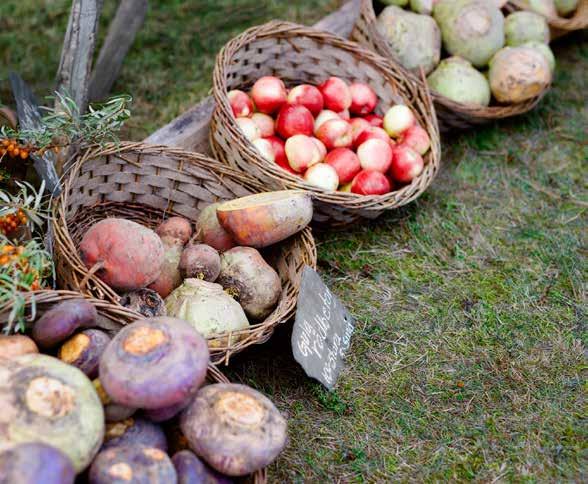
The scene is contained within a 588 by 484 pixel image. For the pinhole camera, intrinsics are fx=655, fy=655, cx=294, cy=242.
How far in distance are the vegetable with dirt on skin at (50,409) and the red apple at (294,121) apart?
1.70m

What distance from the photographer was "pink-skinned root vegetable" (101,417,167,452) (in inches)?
62.2

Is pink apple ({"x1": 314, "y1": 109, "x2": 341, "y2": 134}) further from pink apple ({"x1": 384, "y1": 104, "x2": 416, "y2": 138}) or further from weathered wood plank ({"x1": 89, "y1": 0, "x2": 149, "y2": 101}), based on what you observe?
weathered wood plank ({"x1": 89, "y1": 0, "x2": 149, "y2": 101})

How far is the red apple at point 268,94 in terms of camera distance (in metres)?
3.05

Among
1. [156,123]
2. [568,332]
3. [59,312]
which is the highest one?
[59,312]

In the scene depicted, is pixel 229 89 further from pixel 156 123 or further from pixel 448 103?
pixel 448 103

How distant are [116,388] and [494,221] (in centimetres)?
225

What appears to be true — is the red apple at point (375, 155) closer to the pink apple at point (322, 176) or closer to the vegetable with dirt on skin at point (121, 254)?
the pink apple at point (322, 176)

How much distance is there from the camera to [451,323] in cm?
267

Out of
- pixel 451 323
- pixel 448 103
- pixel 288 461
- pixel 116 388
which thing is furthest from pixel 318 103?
pixel 116 388

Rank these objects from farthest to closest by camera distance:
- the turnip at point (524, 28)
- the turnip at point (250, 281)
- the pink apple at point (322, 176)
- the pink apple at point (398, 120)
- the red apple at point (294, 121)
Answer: the turnip at point (524, 28), the pink apple at point (398, 120), the red apple at point (294, 121), the pink apple at point (322, 176), the turnip at point (250, 281)

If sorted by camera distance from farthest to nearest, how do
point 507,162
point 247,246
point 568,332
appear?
point 507,162
point 568,332
point 247,246

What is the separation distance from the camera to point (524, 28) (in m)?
3.80

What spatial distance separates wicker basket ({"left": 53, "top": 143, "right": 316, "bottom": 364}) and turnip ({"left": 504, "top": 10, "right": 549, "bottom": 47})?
209cm

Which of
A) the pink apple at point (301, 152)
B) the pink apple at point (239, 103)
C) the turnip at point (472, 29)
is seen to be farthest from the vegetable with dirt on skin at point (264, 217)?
the turnip at point (472, 29)
